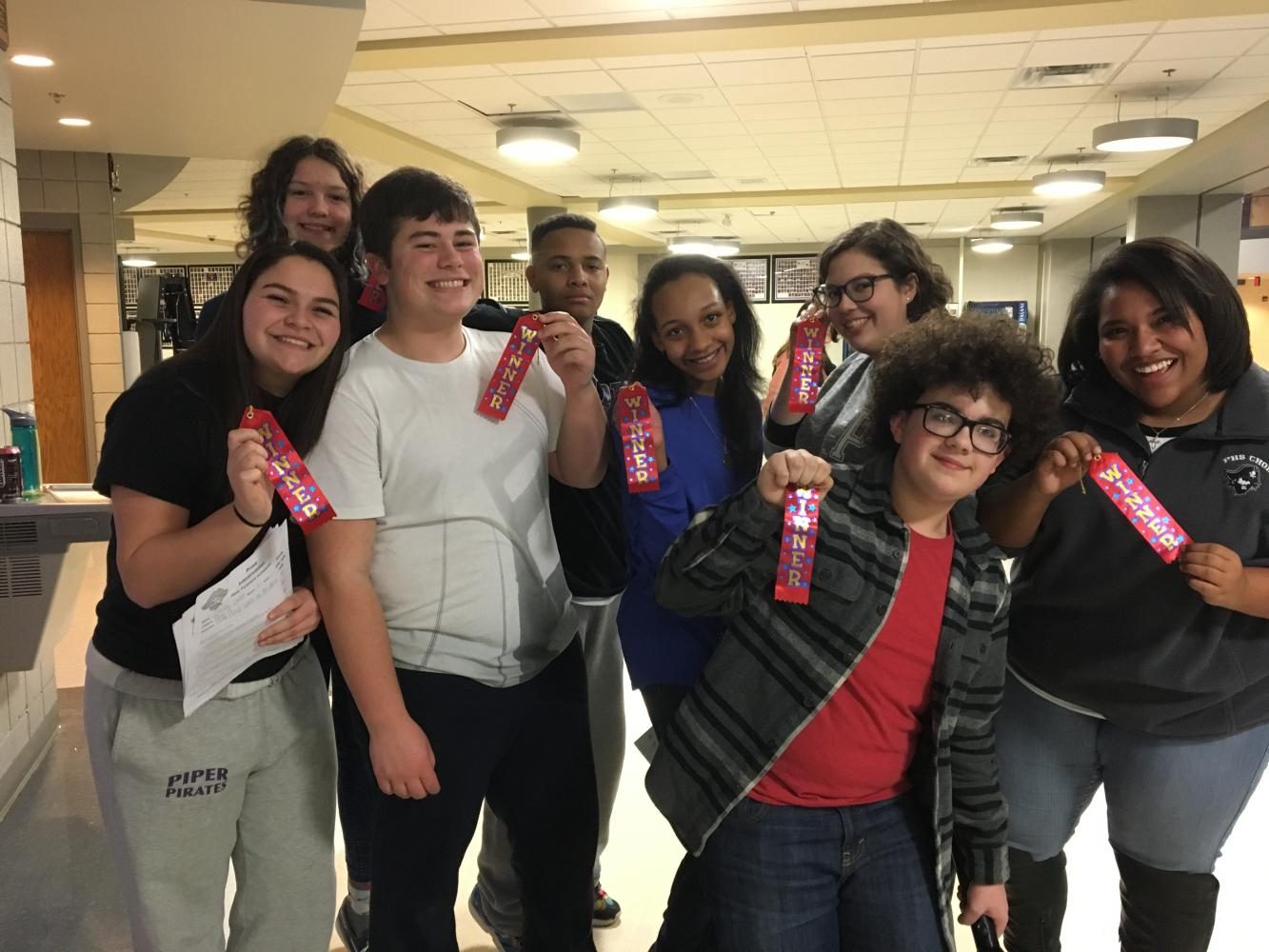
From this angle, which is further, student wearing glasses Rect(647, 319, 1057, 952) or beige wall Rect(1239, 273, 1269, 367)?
beige wall Rect(1239, 273, 1269, 367)

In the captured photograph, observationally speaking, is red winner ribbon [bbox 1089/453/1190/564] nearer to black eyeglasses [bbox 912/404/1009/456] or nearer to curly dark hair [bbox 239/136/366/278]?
black eyeglasses [bbox 912/404/1009/456]

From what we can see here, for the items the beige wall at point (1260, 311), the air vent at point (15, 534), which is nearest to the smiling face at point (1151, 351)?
the air vent at point (15, 534)

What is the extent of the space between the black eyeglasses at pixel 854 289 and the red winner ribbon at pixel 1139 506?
61cm

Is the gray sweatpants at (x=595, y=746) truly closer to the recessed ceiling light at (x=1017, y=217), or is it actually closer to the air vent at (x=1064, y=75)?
the air vent at (x=1064, y=75)

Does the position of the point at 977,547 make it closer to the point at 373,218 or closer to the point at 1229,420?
the point at 1229,420

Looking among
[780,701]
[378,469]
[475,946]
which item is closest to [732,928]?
[780,701]

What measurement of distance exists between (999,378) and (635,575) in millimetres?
700

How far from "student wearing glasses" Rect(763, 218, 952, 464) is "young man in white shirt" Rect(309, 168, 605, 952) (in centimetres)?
53

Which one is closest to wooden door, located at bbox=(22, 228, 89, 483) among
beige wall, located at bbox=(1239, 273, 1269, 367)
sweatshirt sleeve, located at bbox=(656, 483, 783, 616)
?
sweatshirt sleeve, located at bbox=(656, 483, 783, 616)

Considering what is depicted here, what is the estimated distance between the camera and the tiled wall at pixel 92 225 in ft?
23.9

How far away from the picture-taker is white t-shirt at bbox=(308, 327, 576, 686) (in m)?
1.47

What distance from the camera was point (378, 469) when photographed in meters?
1.48

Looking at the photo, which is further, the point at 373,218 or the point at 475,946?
the point at 475,946

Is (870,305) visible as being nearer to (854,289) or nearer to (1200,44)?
(854,289)
